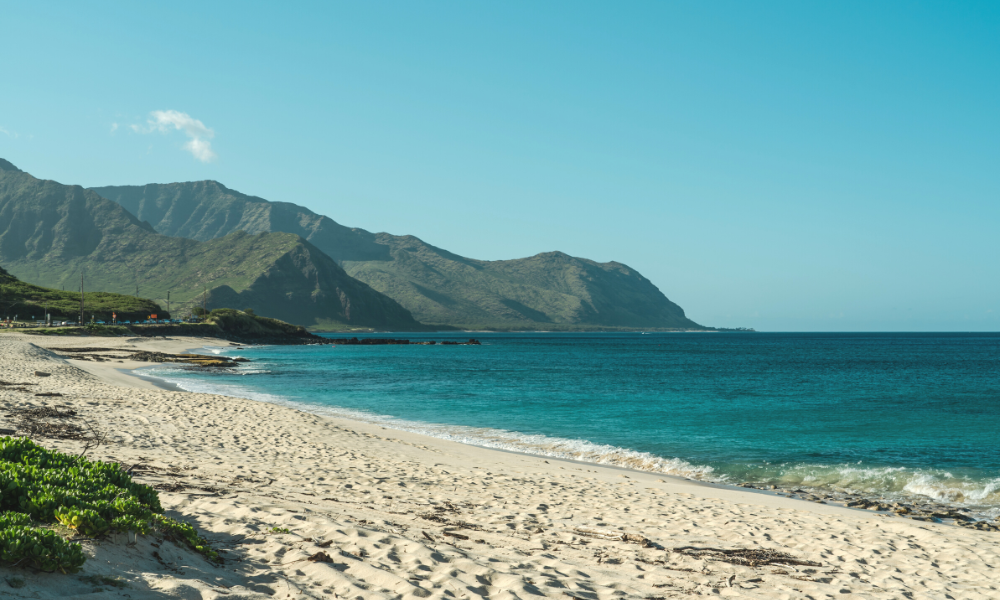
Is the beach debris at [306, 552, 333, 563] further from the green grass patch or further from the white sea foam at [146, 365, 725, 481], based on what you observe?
the green grass patch

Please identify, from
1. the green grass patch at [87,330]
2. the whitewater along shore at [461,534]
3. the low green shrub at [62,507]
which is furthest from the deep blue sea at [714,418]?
the green grass patch at [87,330]

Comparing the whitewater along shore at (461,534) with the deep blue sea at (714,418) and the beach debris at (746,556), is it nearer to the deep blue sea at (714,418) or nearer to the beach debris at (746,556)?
the beach debris at (746,556)

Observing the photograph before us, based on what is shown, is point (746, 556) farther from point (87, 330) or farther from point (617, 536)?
point (87, 330)

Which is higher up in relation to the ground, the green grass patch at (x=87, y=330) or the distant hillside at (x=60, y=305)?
the distant hillside at (x=60, y=305)

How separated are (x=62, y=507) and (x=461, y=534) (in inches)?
211

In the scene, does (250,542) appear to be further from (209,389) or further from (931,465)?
(209,389)

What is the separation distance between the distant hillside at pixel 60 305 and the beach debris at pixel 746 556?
14180 centimetres

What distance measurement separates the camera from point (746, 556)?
929 centimetres

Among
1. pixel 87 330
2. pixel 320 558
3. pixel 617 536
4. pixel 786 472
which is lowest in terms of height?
pixel 87 330

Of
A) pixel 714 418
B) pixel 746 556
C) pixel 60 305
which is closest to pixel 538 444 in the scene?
pixel 714 418

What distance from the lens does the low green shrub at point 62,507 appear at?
5016 mm

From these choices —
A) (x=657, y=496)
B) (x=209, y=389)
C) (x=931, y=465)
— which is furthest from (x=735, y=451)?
(x=209, y=389)

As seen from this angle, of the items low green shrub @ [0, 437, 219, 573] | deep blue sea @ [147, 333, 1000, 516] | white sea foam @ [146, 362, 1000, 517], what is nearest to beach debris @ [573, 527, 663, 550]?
low green shrub @ [0, 437, 219, 573]

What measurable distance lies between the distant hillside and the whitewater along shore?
124m
